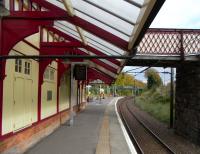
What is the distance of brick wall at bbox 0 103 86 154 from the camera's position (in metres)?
10.6

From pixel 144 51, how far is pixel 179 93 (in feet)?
12.0

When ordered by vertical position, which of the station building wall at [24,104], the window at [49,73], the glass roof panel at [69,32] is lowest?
the station building wall at [24,104]

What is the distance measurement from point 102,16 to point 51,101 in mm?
8390

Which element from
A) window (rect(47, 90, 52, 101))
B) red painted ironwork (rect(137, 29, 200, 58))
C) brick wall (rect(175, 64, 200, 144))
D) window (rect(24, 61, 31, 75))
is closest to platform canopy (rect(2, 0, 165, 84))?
window (rect(24, 61, 31, 75))

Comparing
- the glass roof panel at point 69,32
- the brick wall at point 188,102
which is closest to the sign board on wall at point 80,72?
the glass roof panel at point 69,32

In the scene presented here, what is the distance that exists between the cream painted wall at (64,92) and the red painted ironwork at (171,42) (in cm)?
462

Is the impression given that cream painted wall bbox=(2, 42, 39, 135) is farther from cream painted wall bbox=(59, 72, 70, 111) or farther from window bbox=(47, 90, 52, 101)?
cream painted wall bbox=(59, 72, 70, 111)

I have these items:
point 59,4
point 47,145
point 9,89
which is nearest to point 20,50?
point 9,89

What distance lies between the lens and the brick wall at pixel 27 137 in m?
10.6

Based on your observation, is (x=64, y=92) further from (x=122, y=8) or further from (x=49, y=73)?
(x=122, y=8)

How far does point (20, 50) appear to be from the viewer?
38.8ft

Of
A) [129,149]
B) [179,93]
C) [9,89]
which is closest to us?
[9,89]

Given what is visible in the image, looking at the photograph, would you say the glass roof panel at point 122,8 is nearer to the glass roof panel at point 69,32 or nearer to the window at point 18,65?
the window at point 18,65

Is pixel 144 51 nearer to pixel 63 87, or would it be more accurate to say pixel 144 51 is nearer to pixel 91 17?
pixel 63 87
